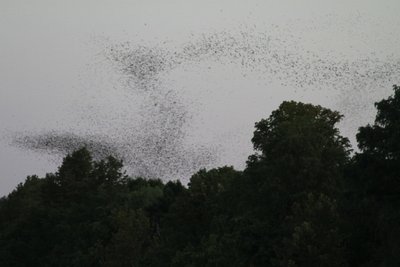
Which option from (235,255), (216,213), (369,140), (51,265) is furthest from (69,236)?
(369,140)

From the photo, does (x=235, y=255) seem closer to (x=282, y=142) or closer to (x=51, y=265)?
(x=282, y=142)

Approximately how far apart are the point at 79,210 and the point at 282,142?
3676 cm

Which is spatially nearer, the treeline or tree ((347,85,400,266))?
tree ((347,85,400,266))

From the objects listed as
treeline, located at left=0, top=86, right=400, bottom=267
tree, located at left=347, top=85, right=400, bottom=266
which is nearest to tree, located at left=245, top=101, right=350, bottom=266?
treeline, located at left=0, top=86, right=400, bottom=267

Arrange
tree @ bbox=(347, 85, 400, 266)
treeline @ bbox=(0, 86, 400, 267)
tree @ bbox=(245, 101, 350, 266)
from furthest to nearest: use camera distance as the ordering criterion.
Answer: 1. tree @ bbox=(245, 101, 350, 266)
2. treeline @ bbox=(0, 86, 400, 267)
3. tree @ bbox=(347, 85, 400, 266)

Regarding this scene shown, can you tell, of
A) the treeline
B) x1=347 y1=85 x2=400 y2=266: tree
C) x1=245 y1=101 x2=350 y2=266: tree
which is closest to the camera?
x1=347 y1=85 x2=400 y2=266: tree

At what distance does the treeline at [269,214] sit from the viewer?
87.1 ft

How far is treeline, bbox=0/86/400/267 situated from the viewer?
87.1 feet

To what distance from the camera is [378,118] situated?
27.1m

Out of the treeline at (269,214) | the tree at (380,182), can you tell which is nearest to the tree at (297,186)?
the treeline at (269,214)

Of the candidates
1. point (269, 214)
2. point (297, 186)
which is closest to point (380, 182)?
point (297, 186)

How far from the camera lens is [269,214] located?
36219 millimetres

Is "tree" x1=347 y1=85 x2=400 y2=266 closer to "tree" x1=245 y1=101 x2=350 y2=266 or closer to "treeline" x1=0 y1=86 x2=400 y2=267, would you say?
"treeline" x1=0 y1=86 x2=400 y2=267

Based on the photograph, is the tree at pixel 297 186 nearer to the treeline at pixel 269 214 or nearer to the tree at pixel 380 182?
the treeline at pixel 269 214
